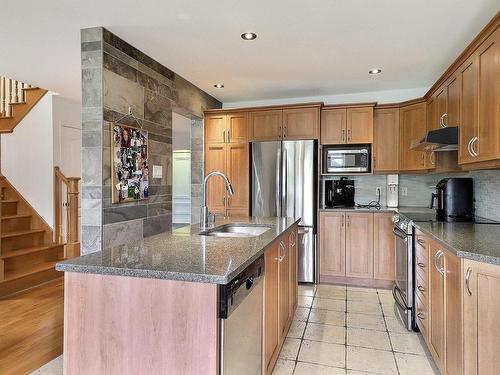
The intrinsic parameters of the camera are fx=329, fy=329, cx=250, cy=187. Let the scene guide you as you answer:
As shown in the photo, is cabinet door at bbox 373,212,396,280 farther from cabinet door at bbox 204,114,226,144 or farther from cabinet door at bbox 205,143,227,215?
cabinet door at bbox 204,114,226,144

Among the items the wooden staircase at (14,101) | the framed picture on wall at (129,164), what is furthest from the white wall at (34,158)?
the framed picture on wall at (129,164)

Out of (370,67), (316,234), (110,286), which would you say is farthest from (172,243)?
(370,67)

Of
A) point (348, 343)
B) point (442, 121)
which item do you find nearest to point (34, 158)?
point (348, 343)

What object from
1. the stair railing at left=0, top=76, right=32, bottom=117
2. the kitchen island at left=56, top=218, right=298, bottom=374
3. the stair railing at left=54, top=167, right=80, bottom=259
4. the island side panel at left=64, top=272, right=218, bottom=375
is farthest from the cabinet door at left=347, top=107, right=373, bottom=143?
the stair railing at left=0, top=76, right=32, bottom=117

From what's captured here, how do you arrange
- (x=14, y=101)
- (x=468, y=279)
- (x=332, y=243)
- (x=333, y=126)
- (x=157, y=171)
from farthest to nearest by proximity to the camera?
(x=14, y=101)
(x=333, y=126)
(x=332, y=243)
(x=157, y=171)
(x=468, y=279)

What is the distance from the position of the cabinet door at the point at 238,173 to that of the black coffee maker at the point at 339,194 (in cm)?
110

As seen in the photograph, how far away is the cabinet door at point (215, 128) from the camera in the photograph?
450cm

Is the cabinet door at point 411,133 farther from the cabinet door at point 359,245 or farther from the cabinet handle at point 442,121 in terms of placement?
the cabinet door at point 359,245

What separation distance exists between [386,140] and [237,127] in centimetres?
193

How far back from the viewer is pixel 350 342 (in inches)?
102

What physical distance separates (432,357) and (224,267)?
1.84 meters

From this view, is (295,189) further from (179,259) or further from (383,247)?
(179,259)

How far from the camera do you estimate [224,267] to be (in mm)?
1342

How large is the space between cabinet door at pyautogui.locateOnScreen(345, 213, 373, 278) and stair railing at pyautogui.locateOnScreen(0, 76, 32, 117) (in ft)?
16.9
